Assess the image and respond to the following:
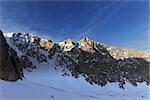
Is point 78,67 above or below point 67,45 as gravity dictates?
below

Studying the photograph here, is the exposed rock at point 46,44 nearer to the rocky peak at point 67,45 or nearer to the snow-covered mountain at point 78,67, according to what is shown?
the snow-covered mountain at point 78,67

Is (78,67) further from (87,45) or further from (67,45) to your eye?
(87,45)

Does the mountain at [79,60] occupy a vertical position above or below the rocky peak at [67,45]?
below

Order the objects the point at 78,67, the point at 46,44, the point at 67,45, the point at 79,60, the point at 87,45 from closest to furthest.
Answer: the point at 78,67
the point at 79,60
the point at 46,44
the point at 67,45
the point at 87,45

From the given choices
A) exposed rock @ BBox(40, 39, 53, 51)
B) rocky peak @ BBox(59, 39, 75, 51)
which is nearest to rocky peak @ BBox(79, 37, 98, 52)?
rocky peak @ BBox(59, 39, 75, 51)

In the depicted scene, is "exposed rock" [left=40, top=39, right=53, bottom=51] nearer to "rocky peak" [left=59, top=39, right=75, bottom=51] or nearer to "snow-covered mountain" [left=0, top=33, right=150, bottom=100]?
"snow-covered mountain" [left=0, top=33, right=150, bottom=100]

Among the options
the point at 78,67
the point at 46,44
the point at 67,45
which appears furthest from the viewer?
the point at 67,45

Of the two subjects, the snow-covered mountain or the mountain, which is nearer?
the snow-covered mountain

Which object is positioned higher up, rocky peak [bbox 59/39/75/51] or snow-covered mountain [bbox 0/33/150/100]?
rocky peak [bbox 59/39/75/51]

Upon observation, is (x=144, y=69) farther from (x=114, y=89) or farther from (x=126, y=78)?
(x=114, y=89)

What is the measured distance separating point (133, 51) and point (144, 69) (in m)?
26.1

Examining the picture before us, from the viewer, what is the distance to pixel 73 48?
4513 inches

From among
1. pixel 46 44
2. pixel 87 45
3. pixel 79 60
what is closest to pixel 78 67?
pixel 79 60

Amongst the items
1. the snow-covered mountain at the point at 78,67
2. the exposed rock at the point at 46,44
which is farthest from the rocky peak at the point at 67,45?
the exposed rock at the point at 46,44
